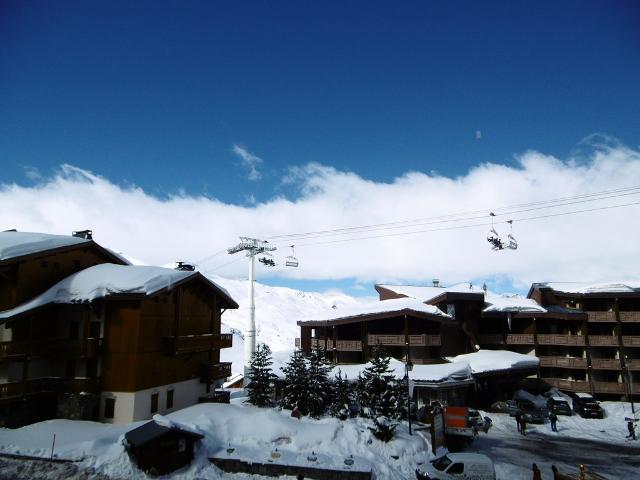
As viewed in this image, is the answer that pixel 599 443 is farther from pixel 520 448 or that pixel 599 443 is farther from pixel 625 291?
pixel 625 291

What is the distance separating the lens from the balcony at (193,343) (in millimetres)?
28062

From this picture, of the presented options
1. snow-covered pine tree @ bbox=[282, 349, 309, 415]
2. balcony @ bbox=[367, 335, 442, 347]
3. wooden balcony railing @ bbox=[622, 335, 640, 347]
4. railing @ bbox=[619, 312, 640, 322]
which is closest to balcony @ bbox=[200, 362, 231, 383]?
snow-covered pine tree @ bbox=[282, 349, 309, 415]

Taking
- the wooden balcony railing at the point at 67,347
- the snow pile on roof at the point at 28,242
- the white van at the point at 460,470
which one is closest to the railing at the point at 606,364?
the white van at the point at 460,470

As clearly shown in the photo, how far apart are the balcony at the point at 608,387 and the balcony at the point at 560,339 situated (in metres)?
4.51

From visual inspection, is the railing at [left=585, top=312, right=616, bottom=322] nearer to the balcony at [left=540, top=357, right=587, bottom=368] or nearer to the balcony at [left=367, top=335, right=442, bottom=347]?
the balcony at [left=540, top=357, right=587, bottom=368]

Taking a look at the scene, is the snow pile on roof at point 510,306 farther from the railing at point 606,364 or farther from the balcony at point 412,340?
the balcony at point 412,340

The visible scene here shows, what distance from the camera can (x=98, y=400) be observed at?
1000 inches

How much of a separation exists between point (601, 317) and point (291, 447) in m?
44.0

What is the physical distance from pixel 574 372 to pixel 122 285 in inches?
1883

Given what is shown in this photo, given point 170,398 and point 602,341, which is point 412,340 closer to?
point 170,398

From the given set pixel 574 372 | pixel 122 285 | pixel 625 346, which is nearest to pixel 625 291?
pixel 625 346

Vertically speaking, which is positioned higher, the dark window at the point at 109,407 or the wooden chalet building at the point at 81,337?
the wooden chalet building at the point at 81,337

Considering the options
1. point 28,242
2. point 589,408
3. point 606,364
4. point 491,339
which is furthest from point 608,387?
point 28,242

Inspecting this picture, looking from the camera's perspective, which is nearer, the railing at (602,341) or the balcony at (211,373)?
the balcony at (211,373)
